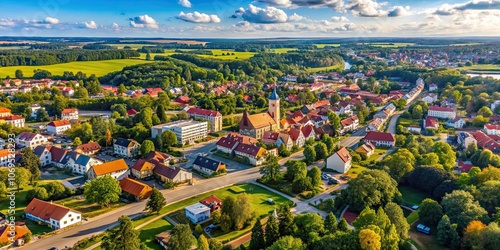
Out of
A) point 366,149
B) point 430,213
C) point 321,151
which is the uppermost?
point 430,213

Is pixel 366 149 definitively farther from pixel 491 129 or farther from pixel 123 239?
pixel 123 239

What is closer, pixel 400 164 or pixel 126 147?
pixel 400 164

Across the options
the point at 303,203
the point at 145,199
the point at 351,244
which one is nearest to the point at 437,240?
the point at 351,244

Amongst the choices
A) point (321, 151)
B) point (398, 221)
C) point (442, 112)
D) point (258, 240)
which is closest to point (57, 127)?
point (321, 151)

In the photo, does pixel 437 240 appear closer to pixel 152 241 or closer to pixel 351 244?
pixel 351 244

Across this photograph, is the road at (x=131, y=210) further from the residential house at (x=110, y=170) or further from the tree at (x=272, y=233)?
the tree at (x=272, y=233)

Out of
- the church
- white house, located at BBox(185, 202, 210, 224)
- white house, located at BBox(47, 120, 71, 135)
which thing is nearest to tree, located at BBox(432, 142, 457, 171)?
the church

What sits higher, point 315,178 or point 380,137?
point 315,178
